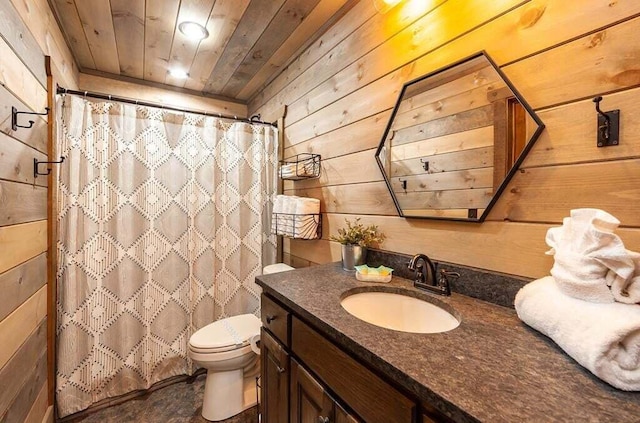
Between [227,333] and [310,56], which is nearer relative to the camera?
[227,333]

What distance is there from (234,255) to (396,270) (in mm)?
1319

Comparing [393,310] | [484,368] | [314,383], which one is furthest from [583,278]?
[314,383]

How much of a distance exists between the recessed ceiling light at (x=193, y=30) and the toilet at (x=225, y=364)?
1853mm

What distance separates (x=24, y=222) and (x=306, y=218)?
4.23ft

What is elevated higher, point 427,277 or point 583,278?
point 583,278

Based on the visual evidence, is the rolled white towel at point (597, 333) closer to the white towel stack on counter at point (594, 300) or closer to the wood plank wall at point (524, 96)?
the white towel stack on counter at point (594, 300)

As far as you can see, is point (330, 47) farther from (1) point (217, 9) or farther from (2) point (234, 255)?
(2) point (234, 255)

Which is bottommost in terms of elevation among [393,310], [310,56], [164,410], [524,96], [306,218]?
[164,410]

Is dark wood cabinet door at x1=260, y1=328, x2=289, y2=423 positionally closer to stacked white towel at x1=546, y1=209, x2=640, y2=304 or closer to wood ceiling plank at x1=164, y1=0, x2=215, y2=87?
stacked white towel at x1=546, y1=209, x2=640, y2=304

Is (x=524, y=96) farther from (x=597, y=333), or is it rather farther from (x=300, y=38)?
(x=300, y=38)

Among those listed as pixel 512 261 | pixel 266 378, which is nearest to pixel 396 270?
pixel 512 261

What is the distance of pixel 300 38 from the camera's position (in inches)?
72.4

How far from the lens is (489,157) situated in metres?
0.93

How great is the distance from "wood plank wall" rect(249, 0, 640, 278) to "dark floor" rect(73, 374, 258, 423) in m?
1.44
